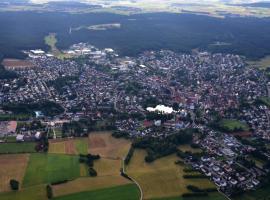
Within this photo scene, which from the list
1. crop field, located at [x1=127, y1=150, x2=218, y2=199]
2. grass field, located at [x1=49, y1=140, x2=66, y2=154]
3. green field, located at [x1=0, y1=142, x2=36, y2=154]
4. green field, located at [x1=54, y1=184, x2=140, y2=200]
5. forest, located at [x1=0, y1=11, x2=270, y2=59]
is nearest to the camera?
green field, located at [x1=54, y1=184, x2=140, y2=200]

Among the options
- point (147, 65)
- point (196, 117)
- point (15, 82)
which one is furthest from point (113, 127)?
point (147, 65)

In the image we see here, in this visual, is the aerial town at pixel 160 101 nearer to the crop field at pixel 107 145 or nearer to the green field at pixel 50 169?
the crop field at pixel 107 145

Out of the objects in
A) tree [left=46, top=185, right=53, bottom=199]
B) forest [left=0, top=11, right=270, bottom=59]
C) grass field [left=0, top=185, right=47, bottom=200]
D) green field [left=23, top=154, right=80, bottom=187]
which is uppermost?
tree [left=46, top=185, right=53, bottom=199]

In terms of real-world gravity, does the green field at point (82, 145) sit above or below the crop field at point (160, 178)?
below

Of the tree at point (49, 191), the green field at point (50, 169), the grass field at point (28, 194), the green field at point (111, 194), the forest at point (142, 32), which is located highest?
the tree at point (49, 191)

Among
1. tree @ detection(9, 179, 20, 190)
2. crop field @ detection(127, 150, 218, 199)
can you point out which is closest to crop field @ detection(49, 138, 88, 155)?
crop field @ detection(127, 150, 218, 199)

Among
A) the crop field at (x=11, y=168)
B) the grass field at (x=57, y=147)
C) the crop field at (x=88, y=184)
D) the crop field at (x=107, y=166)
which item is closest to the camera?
the crop field at (x=88, y=184)

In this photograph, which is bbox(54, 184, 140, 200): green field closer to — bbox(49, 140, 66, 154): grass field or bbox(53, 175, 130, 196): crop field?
bbox(53, 175, 130, 196): crop field

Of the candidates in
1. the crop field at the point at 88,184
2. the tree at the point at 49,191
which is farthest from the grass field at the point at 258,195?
the tree at the point at 49,191

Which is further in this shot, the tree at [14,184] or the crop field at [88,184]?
the crop field at [88,184]
